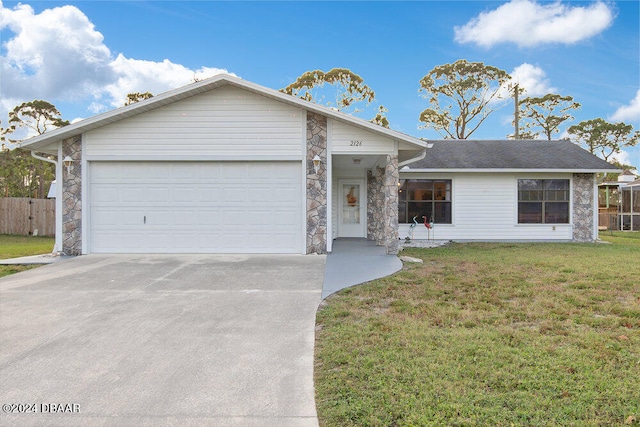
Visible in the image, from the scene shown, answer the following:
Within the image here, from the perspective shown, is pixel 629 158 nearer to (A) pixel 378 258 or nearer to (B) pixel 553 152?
(B) pixel 553 152

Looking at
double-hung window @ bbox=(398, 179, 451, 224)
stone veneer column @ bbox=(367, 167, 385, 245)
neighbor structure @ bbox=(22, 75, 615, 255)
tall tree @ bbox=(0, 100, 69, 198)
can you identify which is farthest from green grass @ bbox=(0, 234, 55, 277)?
double-hung window @ bbox=(398, 179, 451, 224)

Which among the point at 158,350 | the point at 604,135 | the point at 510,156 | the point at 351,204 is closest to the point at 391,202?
the point at 351,204

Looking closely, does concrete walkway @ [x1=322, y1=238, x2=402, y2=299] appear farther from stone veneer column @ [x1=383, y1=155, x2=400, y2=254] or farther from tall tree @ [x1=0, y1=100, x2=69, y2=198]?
tall tree @ [x1=0, y1=100, x2=69, y2=198]

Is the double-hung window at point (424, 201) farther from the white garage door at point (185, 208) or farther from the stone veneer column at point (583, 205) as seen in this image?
the white garage door at point (185, 208)

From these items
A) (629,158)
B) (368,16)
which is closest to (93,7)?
(368,16)

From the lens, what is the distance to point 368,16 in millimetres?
15461

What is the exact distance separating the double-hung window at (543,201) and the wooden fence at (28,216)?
797 inches

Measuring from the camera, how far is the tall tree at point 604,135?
3162 cm

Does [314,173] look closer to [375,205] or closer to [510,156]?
[375,205]

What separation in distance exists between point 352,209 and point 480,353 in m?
10.5

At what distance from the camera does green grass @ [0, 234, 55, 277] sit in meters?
8.09

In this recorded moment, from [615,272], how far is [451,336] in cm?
571

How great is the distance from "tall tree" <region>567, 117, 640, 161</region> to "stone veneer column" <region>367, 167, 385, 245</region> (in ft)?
A: 93.1

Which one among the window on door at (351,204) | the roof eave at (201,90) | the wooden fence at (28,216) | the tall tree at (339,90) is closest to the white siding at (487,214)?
the window on door at (351,204)
